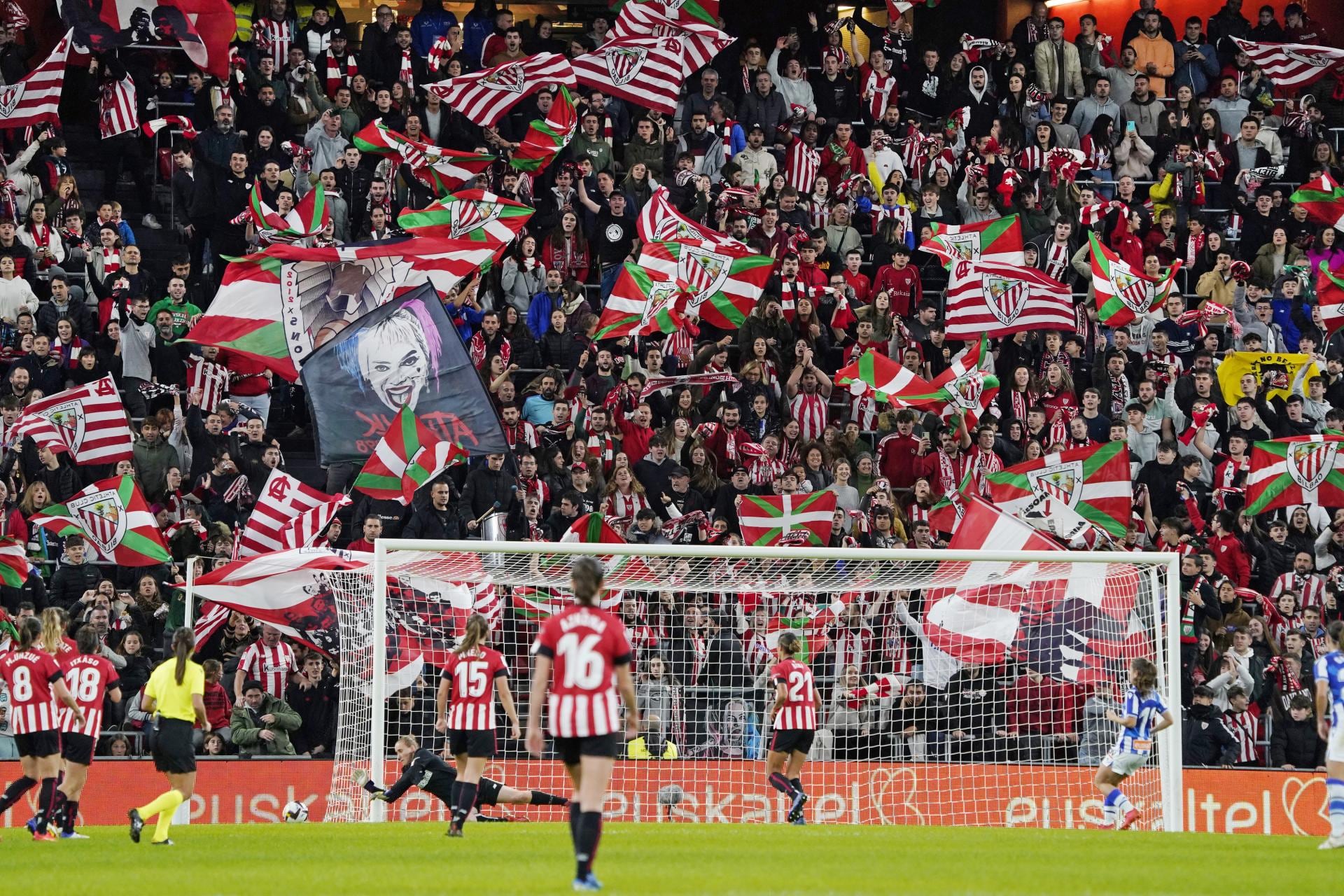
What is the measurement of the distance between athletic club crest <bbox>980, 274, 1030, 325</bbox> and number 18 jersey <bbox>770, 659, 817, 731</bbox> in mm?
7662

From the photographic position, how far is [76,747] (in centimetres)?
1669

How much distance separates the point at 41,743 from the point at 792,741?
6533mm

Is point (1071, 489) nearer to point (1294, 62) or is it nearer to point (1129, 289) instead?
point (1129, 289)

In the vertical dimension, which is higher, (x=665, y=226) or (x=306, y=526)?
(x=665, y=226)

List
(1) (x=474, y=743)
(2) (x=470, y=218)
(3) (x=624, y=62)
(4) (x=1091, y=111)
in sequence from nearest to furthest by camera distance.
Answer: (1) (x=474, y=743) < (2) (x=470, y=218) < (3) (x=624, y=62) < (4) (x=1091, y=111)

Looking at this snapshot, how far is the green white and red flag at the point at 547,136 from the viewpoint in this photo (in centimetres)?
2550

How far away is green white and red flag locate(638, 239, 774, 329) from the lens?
23875 millimetres

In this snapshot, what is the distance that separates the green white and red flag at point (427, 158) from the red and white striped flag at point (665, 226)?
6.91 ft

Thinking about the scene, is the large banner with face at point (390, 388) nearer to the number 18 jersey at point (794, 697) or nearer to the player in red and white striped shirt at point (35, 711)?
the number 18 jersey at point (794, 697)

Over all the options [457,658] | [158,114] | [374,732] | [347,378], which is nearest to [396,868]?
[457,658]

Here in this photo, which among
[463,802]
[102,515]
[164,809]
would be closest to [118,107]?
[102,515]

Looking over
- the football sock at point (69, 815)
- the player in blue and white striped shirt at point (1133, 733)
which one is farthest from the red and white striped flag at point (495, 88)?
the football sock at point (69, 815)

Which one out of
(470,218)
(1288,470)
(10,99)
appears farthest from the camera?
(10,99)

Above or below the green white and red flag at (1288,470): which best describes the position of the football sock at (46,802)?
below
